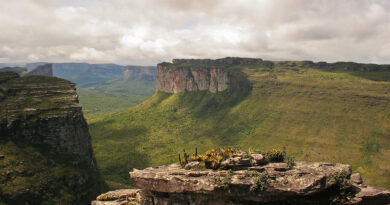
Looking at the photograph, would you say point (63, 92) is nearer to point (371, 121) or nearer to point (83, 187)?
point (83, 187)

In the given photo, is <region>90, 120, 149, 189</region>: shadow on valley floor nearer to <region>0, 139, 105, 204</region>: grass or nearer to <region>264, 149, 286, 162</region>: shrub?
<region>0, 139, 105, 204</region>: grass

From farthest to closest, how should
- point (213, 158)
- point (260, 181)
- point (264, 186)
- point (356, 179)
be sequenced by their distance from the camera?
point (213, 158), point (356, 179), point (260, 181), point (264, 186)

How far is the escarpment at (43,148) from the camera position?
6588 cm

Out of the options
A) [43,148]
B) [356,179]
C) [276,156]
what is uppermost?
[276,156]

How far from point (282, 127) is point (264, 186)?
12872 cm

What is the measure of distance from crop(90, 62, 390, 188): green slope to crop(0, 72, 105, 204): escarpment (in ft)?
90.4

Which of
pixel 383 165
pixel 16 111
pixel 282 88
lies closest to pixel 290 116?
pixel 282 88

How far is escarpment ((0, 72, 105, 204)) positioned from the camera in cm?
6588

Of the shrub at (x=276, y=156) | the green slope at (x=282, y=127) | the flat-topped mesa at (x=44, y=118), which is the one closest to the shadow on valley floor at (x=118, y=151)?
the green slope at (x=282, y=127)

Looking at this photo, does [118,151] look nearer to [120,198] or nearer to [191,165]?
[120,198]

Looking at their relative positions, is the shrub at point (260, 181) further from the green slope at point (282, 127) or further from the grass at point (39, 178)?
the green slope at point (282, 127)

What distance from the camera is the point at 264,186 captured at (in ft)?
69.1

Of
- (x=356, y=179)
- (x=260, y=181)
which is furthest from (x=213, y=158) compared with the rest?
(x=356, y=179)

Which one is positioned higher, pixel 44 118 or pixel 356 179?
pixel 356 179
